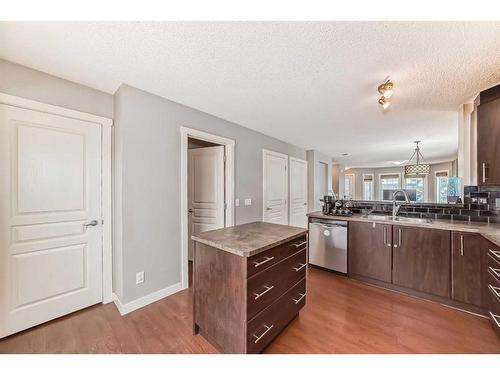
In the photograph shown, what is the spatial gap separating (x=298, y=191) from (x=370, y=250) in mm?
2518

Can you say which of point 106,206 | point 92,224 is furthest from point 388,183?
point 92,224

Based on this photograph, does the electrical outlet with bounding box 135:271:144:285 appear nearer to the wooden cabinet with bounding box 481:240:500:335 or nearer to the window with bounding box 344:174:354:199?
the wooden cabinet with bounding box 481:240:500:335

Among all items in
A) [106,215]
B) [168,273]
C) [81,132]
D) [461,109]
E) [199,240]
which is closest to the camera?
Result: [199,240]

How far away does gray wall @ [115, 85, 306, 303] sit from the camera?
6.51 feet

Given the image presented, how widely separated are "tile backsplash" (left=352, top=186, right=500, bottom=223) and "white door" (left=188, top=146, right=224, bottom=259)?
249 cm

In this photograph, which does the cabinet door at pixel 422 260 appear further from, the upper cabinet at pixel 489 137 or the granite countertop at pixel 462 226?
the upper cabinet at pixel 489 137

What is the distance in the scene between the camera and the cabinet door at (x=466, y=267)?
1.92 meters

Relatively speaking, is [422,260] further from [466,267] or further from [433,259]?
[466,267]

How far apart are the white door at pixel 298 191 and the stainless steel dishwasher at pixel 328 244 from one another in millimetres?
1633

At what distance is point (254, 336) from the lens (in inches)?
51.5

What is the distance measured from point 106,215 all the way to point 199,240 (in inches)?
49.3

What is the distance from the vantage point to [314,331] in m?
1.69

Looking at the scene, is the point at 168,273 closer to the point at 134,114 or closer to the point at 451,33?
the point at 134,114
